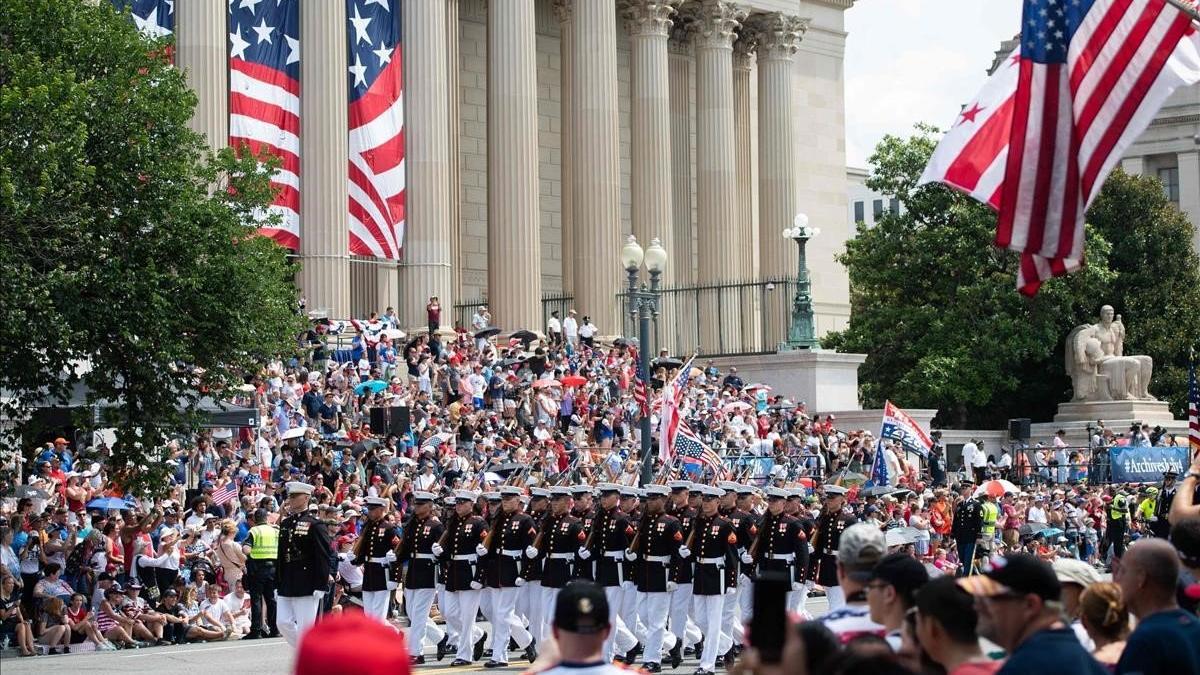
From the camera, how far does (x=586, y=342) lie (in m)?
48.7

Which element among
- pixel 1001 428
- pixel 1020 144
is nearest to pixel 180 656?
pixel 1020 144

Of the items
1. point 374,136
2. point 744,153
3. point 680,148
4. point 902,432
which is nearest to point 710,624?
point 902,432

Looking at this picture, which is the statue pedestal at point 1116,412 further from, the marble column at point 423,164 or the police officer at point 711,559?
the police officer at point 711,559

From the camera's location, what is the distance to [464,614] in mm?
22297

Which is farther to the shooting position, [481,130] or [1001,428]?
[1001,428]

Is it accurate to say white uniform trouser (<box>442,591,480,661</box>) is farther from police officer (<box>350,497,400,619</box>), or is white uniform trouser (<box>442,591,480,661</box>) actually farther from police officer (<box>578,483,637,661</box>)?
police officer (<box>578,483,637,661</box>)

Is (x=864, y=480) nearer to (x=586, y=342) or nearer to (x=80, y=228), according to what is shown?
(x=586, y=342)

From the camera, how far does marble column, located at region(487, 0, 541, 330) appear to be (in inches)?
1980

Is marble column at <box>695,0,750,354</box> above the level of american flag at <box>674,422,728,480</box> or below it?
above

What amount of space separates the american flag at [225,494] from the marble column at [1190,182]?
6315 cm

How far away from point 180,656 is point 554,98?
38.7 m

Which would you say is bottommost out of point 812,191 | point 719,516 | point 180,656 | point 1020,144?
point 180,656

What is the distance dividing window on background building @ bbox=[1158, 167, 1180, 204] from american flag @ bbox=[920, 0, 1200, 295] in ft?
243

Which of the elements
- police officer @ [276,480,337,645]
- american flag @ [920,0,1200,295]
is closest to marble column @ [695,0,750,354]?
police officer @ [276,480,337,645]
